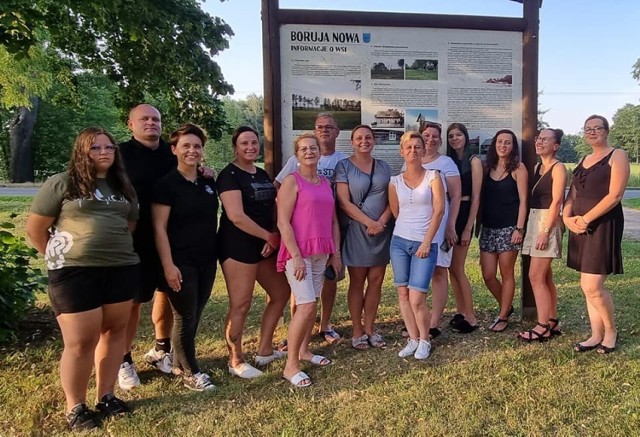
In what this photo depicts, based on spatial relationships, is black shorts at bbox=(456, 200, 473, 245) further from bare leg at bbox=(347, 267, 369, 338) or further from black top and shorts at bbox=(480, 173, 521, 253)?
bare leg at bbox=(347, 267, 369, 338)

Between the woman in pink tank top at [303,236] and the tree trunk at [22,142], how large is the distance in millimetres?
31315

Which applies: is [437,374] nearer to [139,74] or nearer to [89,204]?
[89,204]

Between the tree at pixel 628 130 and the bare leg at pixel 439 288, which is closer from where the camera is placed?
the bare leg at pixel 439 288

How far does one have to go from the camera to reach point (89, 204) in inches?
120

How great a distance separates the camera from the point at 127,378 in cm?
388

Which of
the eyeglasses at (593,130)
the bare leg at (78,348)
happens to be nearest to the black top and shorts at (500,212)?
the eyeglasses at (593,130)

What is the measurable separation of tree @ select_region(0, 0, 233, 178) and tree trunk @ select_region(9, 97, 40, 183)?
27.1 metres

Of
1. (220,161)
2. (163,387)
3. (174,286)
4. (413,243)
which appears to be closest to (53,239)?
(174,286)

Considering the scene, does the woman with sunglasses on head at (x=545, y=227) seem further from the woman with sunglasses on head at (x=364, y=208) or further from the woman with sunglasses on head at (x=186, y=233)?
the woman with sunglasses on head at (x=186, y=233)

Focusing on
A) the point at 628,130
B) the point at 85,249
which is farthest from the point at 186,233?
the point at 628,130

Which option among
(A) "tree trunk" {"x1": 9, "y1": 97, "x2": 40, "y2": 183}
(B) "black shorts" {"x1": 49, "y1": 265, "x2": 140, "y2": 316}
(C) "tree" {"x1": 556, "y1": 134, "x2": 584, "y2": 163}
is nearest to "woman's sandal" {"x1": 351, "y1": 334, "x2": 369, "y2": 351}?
(B) "black shorts" {"x1": 49, "y1": 265, "x2": 140, "y2": 316}

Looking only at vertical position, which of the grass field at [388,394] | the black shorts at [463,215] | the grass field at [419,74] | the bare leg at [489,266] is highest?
the grass field at [419,74]

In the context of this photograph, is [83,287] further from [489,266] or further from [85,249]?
[489,266]

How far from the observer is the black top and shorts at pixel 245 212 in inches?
148
